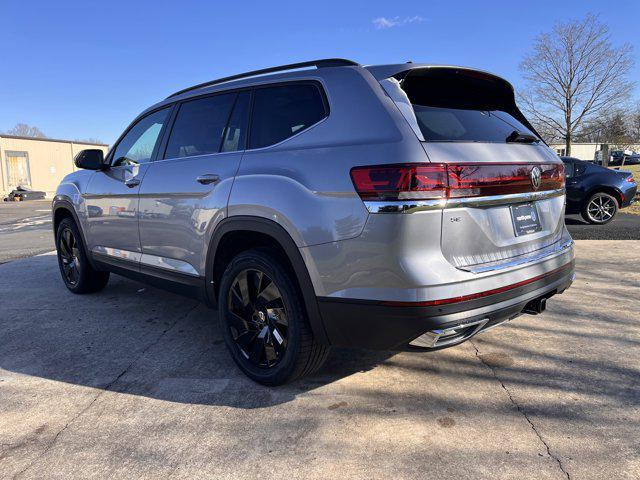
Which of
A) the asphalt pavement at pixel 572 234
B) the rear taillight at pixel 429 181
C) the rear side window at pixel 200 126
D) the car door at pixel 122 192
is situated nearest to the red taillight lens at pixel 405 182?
the rear taillight at pixel 429 181

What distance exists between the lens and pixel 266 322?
294 centimetres

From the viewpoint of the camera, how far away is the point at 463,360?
131 inches

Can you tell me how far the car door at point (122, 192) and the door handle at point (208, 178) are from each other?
946 mm

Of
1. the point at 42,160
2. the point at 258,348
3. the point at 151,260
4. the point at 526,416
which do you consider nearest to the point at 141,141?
the point at 151,260

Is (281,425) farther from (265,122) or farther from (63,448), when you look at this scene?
(265,122)

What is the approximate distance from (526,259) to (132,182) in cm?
312

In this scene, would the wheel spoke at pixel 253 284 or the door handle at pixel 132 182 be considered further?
the door handle at pixel 132 182

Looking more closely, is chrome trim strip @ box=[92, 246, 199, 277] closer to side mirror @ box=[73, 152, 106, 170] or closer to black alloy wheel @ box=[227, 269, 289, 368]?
black alloy wheel @ box=[227, 269, 289, 368]

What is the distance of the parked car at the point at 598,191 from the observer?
32.7 ft

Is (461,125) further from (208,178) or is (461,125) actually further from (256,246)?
(208,178)

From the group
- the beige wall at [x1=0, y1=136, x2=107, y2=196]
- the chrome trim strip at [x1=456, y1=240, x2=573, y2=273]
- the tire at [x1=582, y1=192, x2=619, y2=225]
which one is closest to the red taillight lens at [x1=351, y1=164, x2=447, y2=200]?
the chrome trim strip at [x1=456, y1=240, x2=573, y2=273]

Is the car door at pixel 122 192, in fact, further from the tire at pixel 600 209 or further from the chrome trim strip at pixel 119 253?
the tire at pixel 600 209

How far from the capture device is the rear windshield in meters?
2.52

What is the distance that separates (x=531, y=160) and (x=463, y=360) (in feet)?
4.77
